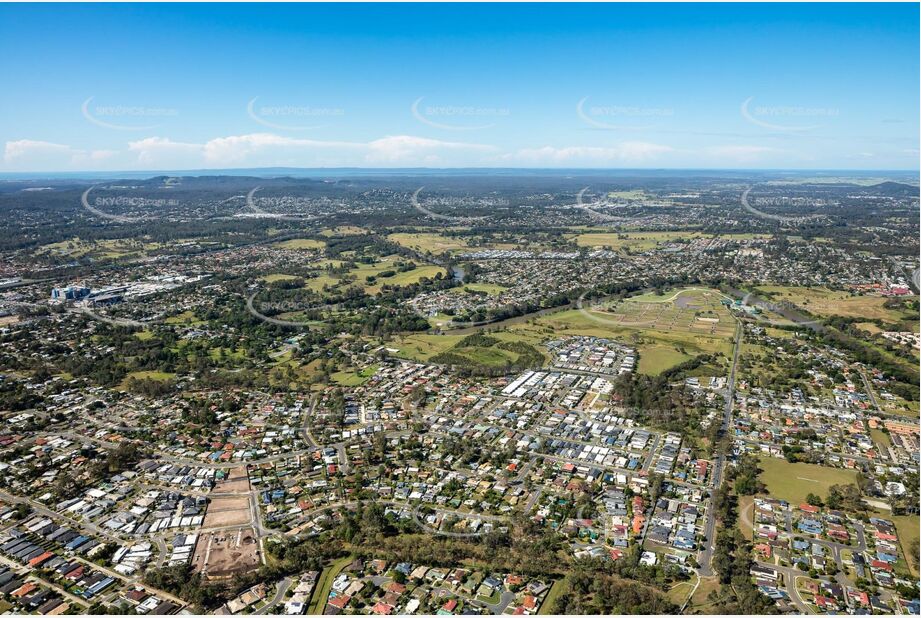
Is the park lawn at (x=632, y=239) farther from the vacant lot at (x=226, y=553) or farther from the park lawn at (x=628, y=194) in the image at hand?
the vacant lot at (x=226, y=553)

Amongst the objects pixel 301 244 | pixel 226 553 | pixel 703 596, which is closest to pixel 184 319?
pixel 226 553

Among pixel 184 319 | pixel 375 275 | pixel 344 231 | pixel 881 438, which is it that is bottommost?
pixel 881 438

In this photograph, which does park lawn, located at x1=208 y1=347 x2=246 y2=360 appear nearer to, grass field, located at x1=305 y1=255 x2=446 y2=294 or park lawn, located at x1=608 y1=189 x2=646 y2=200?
grass field, located at x1=305 y1=255 x2=446 y2=294

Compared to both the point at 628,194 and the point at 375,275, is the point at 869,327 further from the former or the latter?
the point at 628,194

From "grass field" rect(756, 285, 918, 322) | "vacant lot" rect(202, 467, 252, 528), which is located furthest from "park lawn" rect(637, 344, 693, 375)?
"vacant lot" rect(202, 467, 252, 528)

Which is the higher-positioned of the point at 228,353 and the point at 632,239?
the point at 632,239

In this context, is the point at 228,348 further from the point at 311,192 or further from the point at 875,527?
the point at 311,192
